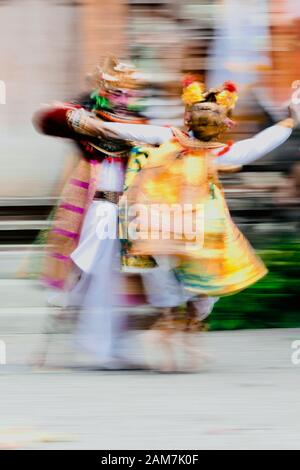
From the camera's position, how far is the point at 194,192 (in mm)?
7125

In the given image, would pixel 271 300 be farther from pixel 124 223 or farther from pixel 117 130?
pixel 117 130

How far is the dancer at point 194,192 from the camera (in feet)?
23.5

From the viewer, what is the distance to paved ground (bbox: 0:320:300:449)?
6.01 metres

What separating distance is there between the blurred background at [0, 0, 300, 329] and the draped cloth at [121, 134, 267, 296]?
8.75 feet

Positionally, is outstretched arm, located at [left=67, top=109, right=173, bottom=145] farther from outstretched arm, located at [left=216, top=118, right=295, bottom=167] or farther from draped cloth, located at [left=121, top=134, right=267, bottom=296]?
outstretched arm, located at [left=216, top=118, right=295, bottom=167]

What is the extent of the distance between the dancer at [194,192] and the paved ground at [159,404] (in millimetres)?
458

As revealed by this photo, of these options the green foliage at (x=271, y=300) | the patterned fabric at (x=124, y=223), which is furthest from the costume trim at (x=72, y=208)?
the green foliage at (x=271, y=300)

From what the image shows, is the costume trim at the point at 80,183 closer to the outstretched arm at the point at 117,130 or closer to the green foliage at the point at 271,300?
the outstretched arm at the point at 117,130

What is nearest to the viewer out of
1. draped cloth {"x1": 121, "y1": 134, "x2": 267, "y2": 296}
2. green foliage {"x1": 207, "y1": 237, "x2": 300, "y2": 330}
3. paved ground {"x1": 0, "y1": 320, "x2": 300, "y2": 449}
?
paved ground {"x1": 0, "y1": 320, "x2": 300, "y2": 449}

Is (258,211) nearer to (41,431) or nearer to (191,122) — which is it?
(191,122)

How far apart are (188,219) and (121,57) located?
357 centimetres

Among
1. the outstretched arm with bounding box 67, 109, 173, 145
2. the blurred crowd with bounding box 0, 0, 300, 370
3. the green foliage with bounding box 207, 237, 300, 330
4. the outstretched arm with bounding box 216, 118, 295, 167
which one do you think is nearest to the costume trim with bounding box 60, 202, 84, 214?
the outstretched arm with bounding box 67, 109, 173, 145

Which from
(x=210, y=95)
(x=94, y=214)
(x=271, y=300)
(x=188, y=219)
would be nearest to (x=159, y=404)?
(x=188, y=219)

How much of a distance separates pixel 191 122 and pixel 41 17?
3.66 m
